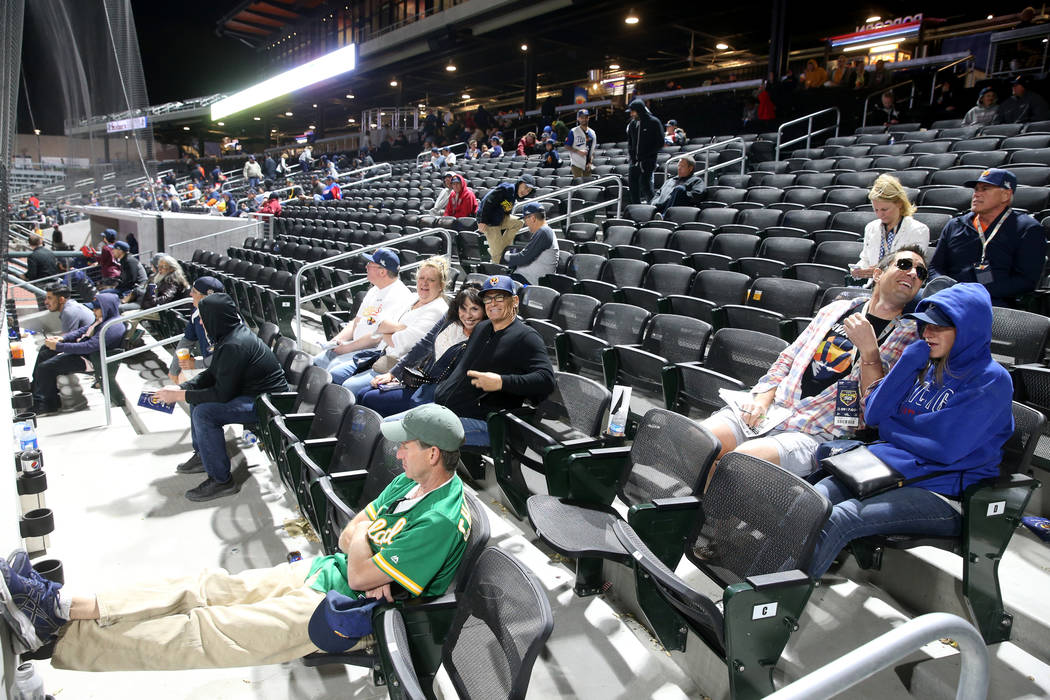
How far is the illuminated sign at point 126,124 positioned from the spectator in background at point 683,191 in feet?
21.0

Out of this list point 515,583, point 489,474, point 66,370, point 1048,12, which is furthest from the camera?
point 1048,12

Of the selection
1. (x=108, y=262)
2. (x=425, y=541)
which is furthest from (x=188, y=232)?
(x=425, y=541)

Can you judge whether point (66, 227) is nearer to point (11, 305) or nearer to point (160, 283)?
point (11, 305)

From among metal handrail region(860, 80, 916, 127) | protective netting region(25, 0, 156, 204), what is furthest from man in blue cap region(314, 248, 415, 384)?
metal handrail region(860, 80, 916, 127)

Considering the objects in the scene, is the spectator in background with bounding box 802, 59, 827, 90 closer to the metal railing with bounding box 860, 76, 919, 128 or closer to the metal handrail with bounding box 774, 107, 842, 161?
the metal railing with bounding box 860, 76, 919, 128

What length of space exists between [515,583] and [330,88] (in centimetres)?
3216

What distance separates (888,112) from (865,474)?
10.2 meters

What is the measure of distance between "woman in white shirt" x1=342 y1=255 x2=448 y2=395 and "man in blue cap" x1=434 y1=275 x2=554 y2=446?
0.88m

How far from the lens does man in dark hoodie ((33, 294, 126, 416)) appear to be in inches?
247

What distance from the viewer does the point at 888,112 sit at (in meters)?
10.4

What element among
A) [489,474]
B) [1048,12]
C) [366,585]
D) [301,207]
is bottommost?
[489,474]

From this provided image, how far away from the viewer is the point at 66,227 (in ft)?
58.0

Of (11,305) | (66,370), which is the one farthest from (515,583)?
(11,305)

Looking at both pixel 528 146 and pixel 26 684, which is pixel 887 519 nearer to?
pixel 26 684
